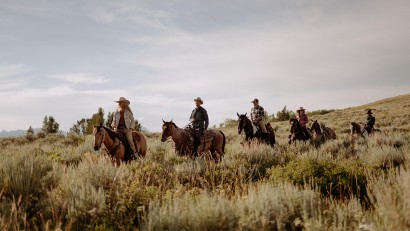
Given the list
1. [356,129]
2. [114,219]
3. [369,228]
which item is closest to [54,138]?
[356,129]

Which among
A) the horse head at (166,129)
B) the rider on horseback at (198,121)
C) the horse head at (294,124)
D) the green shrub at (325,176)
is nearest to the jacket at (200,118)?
the rider on horseback at (198,121)

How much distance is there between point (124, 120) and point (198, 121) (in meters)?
3.18

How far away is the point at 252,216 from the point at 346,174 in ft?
17.0

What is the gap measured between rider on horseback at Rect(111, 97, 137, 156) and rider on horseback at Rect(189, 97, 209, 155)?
9.24 feet

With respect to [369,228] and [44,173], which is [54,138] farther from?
[369,228]

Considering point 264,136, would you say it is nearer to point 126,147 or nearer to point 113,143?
point 126,147

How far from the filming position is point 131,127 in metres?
11.0

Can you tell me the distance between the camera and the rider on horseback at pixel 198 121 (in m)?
13.0

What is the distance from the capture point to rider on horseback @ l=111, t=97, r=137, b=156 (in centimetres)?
1078

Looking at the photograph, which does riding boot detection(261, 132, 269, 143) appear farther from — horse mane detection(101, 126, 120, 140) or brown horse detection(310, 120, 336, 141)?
horse mane detection(101, 126, 120, 140)

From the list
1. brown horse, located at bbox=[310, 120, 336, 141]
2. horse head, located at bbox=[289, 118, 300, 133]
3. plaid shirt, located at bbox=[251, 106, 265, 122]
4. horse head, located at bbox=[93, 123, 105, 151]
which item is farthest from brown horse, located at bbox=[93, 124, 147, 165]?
brown horse, located at bbox=[310, 120, 336, 141]

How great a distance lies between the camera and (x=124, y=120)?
10953 mm

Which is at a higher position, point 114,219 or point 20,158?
point 20,158

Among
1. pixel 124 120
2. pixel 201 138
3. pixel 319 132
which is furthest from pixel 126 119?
pixel 319 132
